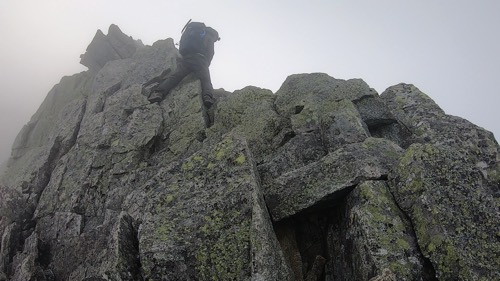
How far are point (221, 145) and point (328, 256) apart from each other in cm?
508

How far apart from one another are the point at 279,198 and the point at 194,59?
15.8m

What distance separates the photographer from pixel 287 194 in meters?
11.2

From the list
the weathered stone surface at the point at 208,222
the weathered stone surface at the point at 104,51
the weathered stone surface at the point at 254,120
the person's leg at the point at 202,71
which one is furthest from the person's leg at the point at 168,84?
the weathered stone surface at the point at 104,51

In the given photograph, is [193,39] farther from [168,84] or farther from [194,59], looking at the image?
[168,84]

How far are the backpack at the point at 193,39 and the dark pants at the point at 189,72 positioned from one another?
58 centimetres

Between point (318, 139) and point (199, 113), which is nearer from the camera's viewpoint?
point (318, 139)

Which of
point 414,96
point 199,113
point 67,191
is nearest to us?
point 414,96

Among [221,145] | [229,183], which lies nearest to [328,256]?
[229,183]

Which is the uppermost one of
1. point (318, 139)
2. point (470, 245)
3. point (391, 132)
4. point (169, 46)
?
point (169, 46)

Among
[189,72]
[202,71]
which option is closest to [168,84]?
[189,72]

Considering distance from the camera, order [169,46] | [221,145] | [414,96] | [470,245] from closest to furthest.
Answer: [470,245] < [221,145] < [414,96] < [169,46]

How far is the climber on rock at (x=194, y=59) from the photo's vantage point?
2305 cm

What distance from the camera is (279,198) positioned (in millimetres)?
→ 11188

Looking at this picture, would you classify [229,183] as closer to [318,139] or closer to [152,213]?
[152,213]
